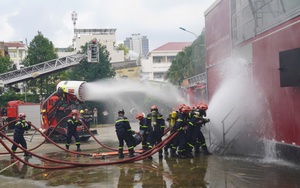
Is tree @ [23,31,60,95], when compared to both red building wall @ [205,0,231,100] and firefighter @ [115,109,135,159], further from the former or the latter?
firefighter @ [115,109,135,159]

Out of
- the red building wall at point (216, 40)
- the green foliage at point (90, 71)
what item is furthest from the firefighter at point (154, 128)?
the green foliage at point (90, 71)

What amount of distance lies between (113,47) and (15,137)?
163ft

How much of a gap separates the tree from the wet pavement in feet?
74.5

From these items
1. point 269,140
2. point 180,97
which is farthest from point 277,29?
point 180,97

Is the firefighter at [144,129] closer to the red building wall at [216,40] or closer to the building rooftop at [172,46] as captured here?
the red building wall at [216,40]

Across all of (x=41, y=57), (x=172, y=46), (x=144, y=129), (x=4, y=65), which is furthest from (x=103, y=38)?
(x=144, y=129)

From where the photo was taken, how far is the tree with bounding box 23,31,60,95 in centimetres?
3125

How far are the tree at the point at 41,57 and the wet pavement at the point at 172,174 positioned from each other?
2270 cm

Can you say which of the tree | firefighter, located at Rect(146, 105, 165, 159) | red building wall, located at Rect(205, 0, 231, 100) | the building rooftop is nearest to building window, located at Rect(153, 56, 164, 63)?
the building rooftop

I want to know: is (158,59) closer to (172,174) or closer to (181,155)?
(181,155)

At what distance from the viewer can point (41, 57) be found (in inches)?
1244

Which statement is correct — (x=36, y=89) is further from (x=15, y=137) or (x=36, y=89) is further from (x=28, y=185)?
(x=28, y=185)

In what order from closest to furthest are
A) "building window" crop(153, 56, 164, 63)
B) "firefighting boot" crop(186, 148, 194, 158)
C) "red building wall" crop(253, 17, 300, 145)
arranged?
"red building wall" crop(253, 17, 300, 145) → "firefighting boot" crop(186, 148, 194, 158) → "building window" crop(153, 56, 164, 63)

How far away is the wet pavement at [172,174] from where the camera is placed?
21.6ft
